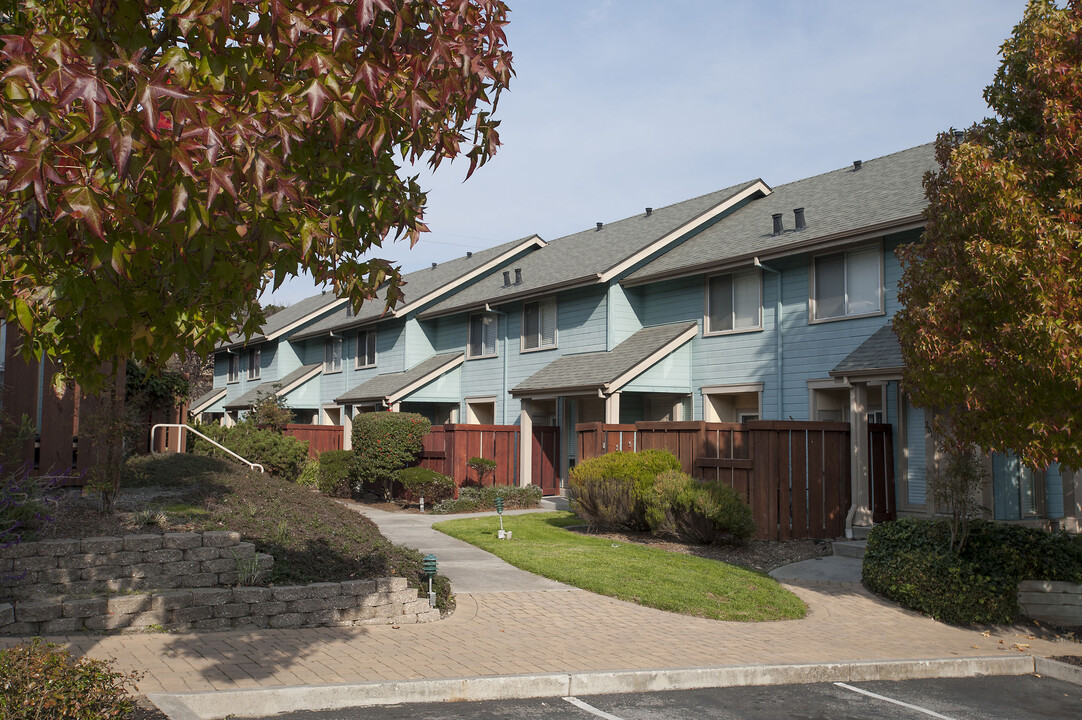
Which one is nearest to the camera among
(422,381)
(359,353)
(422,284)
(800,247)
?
(800,247)

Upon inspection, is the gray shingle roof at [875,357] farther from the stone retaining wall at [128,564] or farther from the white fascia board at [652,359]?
the stone retaining wall at [128,564]

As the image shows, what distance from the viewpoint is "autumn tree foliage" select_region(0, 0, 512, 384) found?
145 inches

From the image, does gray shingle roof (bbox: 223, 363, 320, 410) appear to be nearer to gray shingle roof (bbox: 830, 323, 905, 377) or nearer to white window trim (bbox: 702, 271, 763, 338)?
white window trim (bbox: 702, 271, 763, 338)

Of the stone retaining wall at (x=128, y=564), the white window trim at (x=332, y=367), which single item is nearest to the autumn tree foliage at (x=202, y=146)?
the stone retaining wall at (x=128, y=564)

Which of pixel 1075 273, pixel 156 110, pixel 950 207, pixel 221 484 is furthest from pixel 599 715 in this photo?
pixel 221 484

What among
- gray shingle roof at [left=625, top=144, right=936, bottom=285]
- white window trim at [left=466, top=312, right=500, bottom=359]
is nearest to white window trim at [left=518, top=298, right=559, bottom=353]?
white window trim at [left=466, top=312, right=500, bottom=359]

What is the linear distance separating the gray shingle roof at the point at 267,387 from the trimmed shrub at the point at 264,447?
10002 millimetres

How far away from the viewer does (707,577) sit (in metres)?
12.4

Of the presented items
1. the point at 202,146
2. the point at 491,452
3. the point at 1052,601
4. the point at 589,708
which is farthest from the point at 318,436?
the point at 202,146

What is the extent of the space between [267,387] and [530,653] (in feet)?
111

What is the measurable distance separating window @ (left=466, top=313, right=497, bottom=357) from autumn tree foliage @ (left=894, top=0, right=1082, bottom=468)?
1833cm

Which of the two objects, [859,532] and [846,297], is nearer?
[859,532]

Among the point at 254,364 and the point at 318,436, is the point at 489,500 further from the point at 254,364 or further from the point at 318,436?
the point at 254,364

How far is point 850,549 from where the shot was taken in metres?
14.4
